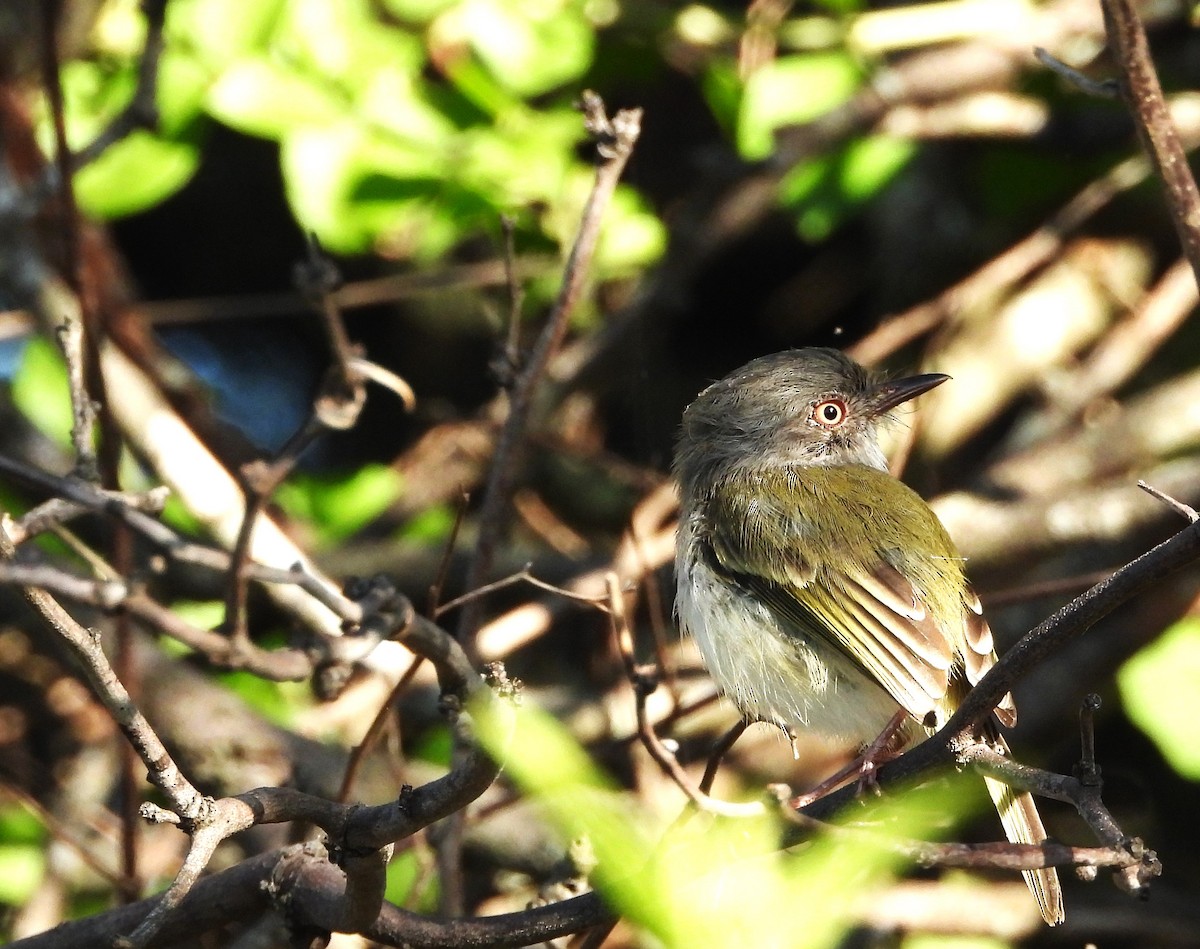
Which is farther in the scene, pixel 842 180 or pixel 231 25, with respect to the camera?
pixel 842 180

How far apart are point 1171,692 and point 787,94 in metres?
2.21

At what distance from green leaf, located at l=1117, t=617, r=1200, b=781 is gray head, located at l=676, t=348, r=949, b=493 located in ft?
3.33

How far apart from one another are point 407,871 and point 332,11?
2648 mm

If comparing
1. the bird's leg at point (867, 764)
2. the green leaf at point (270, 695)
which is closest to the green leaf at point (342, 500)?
the green leaf at point (270, 695)

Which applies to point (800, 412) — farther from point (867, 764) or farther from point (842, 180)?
point (867, 764)

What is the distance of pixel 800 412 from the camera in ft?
14.4

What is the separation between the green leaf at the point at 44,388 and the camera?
4.89 m

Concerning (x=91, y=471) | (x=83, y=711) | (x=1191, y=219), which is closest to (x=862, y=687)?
(x=1191, y=219)

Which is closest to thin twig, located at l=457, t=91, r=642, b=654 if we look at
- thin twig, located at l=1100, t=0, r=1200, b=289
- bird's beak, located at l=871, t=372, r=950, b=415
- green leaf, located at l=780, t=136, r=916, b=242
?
thin twig, located at l=1100, t=0, r=1200, b=289

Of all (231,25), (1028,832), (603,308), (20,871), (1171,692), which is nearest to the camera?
(1028,832)

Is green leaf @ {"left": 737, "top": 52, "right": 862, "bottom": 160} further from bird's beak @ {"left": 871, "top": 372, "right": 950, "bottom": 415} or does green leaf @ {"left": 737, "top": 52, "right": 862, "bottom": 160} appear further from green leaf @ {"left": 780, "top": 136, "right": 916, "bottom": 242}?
bird's beak @ {"left": 871, "top": 372, "right": 950, "bottom": 415}

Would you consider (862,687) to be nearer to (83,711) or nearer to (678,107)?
(83,711)

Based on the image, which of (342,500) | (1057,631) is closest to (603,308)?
(342,500)

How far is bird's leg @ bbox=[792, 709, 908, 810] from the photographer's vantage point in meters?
2.79
